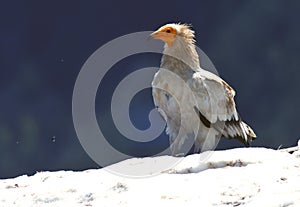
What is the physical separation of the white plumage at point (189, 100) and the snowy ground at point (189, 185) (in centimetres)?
316

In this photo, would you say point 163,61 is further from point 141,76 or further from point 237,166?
point 237,166

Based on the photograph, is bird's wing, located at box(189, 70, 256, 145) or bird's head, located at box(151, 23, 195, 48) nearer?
bird's wing, located at box(189, 70, 256, 145)

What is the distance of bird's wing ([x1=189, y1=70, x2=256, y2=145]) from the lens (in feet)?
32.0

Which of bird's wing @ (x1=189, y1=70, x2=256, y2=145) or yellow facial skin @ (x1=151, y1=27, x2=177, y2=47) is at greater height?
yellow facial skin @ (x1=151, y1=27, x2=177, y2=47)

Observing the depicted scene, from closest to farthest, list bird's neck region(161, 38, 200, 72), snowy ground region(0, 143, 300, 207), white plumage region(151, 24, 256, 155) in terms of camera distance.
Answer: snowy ground region(0, 143, 300, 207)
white plumage region(151, 24, 256, 155)
bird's neck region(161, 38, 200, 72)

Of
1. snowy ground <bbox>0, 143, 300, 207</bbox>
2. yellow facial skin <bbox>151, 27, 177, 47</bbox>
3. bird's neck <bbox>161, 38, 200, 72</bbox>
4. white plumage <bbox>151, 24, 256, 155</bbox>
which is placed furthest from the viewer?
yellow facial skin <bbox>151, 27, 177, 47</bbox>

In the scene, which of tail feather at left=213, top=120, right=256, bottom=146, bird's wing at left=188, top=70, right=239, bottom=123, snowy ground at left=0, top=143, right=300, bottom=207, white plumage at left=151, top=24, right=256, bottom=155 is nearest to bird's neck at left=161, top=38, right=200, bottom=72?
white plumage at left=151, top=24, right=256, bottom=155

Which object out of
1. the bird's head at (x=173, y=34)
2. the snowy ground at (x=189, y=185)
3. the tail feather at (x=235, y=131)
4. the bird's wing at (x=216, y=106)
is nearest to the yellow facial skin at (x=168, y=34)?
the bird's head at (x=173, y=34)

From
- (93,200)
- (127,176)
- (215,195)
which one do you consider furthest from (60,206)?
(215,195)

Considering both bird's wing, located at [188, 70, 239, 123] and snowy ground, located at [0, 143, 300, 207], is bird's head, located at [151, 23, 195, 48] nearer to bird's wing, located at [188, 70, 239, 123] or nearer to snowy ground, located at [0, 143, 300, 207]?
bird's wing, located at [188, 70, 239, 123]

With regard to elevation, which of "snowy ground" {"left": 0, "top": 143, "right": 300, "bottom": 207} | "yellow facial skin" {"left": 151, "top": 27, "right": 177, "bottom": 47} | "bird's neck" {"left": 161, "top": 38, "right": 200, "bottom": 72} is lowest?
"snowy ground" {"left": 0, "top": 143, "right": 300, "bottom": 207}

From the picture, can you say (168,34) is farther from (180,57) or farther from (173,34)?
(180,57)

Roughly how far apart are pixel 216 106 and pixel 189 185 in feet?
14.5

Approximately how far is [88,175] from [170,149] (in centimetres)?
380
